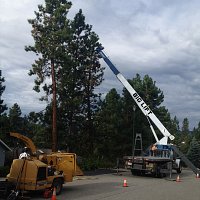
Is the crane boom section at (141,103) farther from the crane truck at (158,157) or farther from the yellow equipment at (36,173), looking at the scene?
the yellow equipment at (36,173)

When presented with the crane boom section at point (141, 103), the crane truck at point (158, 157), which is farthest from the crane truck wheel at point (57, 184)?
the crane boom section at point (141, 103)

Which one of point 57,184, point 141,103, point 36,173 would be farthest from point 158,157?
point 36,173

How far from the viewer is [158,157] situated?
33438mm

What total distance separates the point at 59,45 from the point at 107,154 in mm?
17677

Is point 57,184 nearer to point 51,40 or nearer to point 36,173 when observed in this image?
point 36,173

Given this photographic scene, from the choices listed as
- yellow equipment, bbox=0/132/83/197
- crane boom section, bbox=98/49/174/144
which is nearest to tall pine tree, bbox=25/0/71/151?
crane boom section, bbox=98/49/174/144

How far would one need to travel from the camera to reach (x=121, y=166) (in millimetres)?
40969

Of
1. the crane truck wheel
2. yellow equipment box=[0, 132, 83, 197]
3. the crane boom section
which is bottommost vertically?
the crane truck wheel

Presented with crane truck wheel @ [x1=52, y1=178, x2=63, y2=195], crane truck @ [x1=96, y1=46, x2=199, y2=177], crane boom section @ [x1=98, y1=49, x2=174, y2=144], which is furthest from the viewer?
crane boom section @ [x1=98, y1=49, x2=174, y2=144]

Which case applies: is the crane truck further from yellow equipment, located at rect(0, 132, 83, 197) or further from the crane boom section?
yellow equipment, located at rect(0, 132, 83, 197)

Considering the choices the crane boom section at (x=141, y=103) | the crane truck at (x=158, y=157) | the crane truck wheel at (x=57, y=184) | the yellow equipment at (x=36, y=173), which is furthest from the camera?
the crane boom section at (x=141, y=103)

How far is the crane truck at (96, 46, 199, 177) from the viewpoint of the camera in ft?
99.0

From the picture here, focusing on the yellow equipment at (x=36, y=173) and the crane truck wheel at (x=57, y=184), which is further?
the crane truck wheel at (x=57, y=184)

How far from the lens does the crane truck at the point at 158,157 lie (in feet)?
99.0
